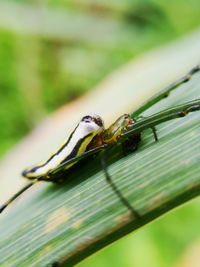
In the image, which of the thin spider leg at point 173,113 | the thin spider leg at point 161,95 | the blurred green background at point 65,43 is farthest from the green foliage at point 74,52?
the thin spider leg at point 173,113

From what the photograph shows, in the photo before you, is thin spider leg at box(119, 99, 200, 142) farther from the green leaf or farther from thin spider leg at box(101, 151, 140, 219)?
thin spider leg at box(101, 151, 140, 219)

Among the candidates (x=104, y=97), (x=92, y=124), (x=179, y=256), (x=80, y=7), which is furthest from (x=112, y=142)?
(x=80, y=7)

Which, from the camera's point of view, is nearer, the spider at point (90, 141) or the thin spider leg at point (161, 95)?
the spider at point (90, 141)

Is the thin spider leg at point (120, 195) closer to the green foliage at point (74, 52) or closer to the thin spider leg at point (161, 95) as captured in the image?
the thin spider leg at point (161, 95)

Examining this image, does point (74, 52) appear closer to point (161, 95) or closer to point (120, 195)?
point (161, 95)

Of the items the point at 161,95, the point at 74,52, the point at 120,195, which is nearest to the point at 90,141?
the point at 161,95
